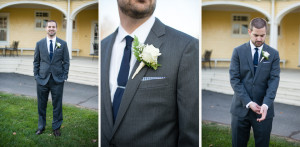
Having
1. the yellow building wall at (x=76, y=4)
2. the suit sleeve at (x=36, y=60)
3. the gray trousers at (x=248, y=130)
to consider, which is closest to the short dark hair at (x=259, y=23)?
the gray trousers at (x=248, y=130)

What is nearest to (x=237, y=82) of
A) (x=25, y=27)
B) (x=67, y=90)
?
(x=67, y=90)

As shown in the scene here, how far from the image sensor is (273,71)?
186cm

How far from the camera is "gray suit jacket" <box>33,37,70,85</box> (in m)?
2.16

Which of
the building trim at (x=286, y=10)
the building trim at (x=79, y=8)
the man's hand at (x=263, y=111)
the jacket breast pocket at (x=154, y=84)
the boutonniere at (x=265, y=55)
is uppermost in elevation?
the building trim at (x=286, y=10)

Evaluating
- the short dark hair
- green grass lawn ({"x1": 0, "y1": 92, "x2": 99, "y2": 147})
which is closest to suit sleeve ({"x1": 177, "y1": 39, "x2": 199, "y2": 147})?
the short dark hair

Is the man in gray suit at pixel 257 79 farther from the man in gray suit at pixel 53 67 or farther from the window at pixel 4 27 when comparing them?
the window at pixel 4 27

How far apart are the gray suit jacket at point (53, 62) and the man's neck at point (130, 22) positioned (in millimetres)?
696

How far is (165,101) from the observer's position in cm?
160

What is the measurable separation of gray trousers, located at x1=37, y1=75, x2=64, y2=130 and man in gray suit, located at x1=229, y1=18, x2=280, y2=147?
55.9 inches

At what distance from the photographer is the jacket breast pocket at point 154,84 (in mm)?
1596

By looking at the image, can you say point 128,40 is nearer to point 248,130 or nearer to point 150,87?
point 150,87

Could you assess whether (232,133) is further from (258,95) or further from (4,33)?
(4,33)

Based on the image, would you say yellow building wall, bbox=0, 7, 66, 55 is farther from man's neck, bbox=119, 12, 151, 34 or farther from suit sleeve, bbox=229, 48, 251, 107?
suit sleeve, bbox=229, 48, 251, 107

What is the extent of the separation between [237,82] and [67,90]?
4.57ft
